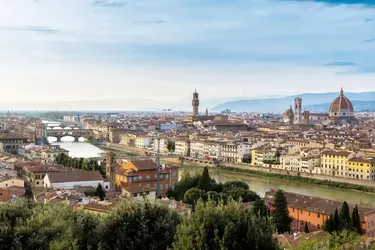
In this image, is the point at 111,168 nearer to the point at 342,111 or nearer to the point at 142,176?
the point at 142,176

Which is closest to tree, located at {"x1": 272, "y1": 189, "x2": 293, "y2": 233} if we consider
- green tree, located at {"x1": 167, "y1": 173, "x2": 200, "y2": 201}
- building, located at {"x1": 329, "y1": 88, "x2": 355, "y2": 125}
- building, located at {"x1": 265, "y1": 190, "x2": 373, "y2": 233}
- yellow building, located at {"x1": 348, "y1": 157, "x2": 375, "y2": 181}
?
building, located at {"x1": 265, "y1": 190, "x2": 373, "y2": 233}

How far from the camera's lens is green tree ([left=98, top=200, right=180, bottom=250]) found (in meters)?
3.74

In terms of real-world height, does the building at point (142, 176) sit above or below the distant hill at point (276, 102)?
below

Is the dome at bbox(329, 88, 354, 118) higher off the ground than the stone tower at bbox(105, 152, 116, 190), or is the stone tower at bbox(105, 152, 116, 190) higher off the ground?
the dome at bbox(329, 88, 354, 118)

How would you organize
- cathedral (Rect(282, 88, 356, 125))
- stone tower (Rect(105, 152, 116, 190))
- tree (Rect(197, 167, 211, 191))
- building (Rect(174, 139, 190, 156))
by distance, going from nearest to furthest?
tree (Rect(197, 167, 211, 191)) → stone tower (Rect(105, 152, 116, 190)) → building (Rect(174, 139, 190, 156)) → cathedral (Rect(282, 88, 356, 125))

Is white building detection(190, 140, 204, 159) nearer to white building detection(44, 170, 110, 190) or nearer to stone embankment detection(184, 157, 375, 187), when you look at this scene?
stone embankment detection(184, 157, 375, 187)

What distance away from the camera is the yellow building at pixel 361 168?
13.2 metres

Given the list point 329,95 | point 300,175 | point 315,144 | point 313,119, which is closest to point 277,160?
point 300,175

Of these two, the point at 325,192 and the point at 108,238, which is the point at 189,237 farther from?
the point at 325,192

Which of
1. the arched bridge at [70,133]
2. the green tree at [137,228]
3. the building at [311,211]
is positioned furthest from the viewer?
the arched bridge at [70,133]

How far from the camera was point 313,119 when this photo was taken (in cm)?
4166

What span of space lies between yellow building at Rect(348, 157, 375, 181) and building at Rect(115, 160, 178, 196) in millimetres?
5599

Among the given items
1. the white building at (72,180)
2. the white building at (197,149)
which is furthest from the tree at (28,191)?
the white building at (197,149)

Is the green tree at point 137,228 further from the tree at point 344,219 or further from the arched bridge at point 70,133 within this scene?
the arched bridge at point 70,133
